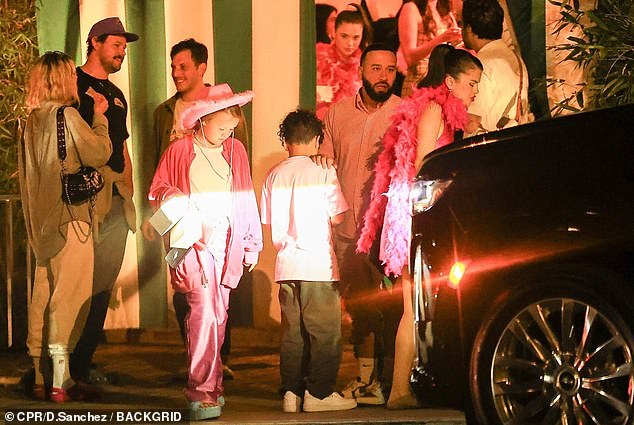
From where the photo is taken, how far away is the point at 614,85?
8.33 m

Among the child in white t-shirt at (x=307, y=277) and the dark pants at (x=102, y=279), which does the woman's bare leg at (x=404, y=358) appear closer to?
the child in white t-shirt at (x=307, y=277)

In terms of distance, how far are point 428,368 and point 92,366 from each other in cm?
277

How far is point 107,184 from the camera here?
8.04 meters

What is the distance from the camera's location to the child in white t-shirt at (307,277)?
7539 millimetres

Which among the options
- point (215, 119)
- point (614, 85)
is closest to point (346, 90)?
point (215, 119)

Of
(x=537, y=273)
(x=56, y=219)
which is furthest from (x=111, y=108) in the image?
(x=537, y=273)

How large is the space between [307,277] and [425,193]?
1169 mm

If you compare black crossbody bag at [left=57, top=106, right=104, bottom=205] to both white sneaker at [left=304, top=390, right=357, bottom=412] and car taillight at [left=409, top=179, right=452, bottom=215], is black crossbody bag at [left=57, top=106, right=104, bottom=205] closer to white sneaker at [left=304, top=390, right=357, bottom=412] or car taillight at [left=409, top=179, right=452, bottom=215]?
white sneaker at [left=304, top=390, right=357, bottom=412]

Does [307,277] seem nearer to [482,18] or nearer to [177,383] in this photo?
[177,383]

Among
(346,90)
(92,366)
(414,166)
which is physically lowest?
(92,366)

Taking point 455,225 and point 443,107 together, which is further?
point 443,107

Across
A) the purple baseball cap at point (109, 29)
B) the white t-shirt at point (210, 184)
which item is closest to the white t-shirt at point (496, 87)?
the white t-shirt at point (210, 184)

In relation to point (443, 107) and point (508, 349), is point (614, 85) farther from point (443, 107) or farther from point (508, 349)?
point (508, 349)

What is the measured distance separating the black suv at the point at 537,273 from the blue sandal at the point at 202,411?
4.92 feet
